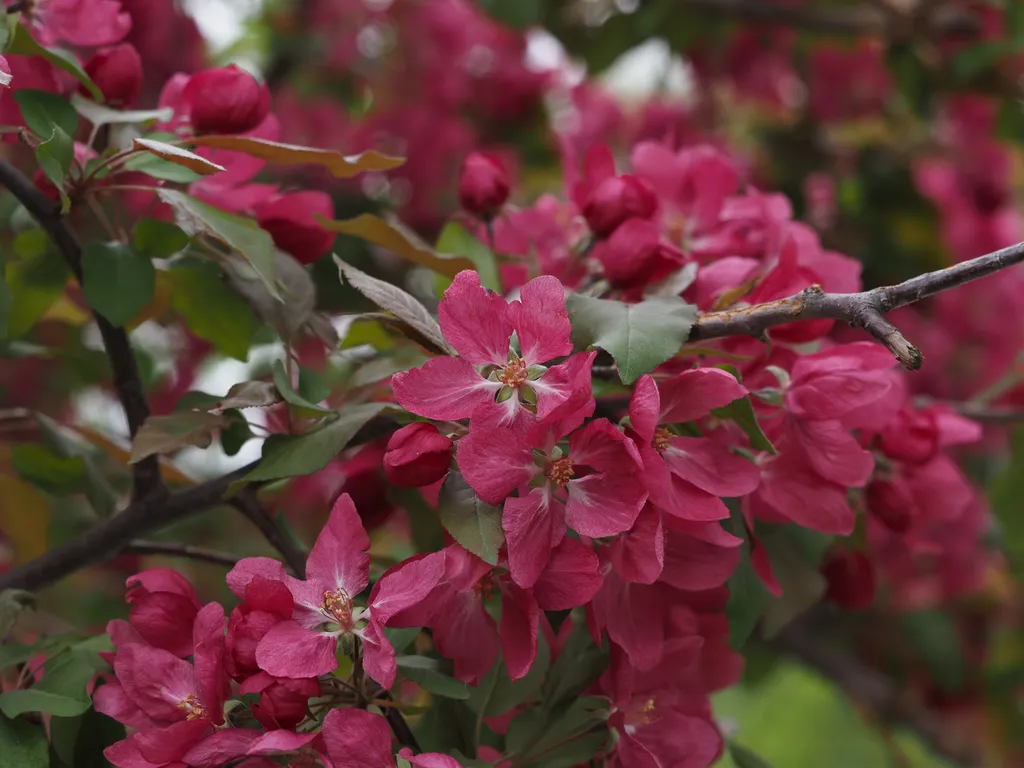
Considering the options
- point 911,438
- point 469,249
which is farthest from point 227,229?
point 911,438

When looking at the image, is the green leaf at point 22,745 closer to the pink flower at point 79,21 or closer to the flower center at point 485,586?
the flower center at point 485,586

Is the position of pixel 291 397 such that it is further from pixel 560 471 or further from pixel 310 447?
pixel 560 471

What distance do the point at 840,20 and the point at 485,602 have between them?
1.00 meters

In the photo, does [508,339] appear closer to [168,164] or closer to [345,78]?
[168,164]

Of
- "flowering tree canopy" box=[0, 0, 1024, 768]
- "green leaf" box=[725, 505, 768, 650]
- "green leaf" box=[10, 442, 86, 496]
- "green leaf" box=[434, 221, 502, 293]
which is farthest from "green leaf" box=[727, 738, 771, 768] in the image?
"green leaf" box=[10, 442, 86, 496]

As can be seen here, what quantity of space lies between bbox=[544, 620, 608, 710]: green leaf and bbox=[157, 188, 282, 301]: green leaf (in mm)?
244

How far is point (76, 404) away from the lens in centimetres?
154

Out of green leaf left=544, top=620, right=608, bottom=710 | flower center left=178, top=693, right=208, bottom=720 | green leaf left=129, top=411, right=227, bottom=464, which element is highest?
green leaf left=129, top=411, right=227, bottom=464

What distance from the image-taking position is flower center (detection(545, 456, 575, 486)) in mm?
435

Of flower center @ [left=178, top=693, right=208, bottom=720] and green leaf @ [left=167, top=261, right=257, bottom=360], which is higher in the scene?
green leaf @ [left=167, top=261, right=257, bottom=360]

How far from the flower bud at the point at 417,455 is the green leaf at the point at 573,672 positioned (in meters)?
0.14

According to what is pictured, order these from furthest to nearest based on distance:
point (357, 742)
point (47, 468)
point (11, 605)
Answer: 1. point (47, 468)
2. point (11, 605)
3. point (357, 742)

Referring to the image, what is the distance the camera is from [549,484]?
0.44m

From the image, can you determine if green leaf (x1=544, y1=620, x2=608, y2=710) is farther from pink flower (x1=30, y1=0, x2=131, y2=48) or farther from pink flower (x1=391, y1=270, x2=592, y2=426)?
pink flower (x1=30, y1=0, x2=131, y2=48)
